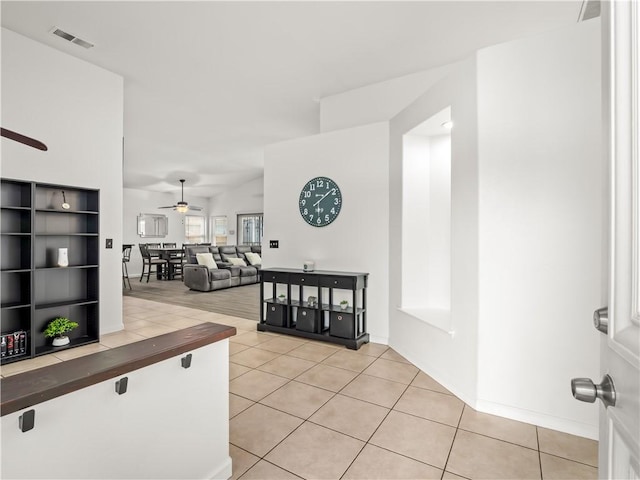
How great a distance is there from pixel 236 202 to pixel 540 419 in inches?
436

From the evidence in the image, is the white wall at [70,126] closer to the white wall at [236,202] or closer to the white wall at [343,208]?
the white wall at [343,208]

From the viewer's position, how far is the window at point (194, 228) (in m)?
12.2

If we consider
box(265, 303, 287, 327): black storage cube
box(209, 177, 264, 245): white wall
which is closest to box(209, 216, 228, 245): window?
box(209, 177, 264, 245): white wall

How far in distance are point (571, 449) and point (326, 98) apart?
15.6 feet

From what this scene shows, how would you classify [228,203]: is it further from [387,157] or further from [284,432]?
[284,432]

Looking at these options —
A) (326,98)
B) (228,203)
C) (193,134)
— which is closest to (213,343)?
(326,98)

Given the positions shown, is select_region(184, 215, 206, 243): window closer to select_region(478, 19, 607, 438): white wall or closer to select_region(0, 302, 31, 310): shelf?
select_region(0, 302, 31, 310): shelf

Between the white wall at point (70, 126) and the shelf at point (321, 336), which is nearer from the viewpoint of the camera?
the white wall at point (70, 126)

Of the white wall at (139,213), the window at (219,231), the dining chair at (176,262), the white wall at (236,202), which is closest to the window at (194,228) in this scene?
the white wall at (139,213)

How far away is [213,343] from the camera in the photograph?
5.10 feet

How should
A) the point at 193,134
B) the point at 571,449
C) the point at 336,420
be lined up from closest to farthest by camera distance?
the point at 571,449, the point at 336,420, the point at 193,134

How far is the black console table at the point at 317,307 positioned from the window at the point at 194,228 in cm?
894

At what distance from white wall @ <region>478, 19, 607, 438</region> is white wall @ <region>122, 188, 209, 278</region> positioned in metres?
10.5

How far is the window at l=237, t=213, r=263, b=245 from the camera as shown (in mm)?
11620
